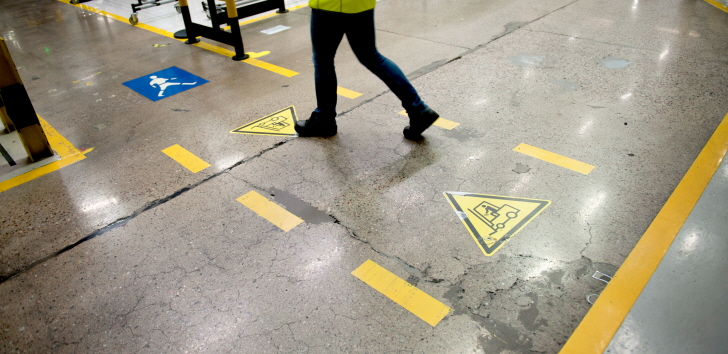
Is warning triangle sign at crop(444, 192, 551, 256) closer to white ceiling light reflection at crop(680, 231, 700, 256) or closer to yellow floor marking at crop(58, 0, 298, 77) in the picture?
white ceiling light reflection at crop(680, 231, 700, 256)

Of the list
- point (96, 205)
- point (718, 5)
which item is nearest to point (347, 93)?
point (96, 205)

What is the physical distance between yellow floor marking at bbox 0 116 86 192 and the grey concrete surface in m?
4.06

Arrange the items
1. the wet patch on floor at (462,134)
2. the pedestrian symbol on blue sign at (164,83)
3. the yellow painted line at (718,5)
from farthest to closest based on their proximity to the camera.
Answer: the yellow painted line at (718,5) < the pedestrian symbol on blue sign at (164,83) < the wet patch on floor at (462,134)

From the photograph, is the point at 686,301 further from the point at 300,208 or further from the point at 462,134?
the point at 300,208

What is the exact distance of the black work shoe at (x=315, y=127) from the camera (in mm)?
3867

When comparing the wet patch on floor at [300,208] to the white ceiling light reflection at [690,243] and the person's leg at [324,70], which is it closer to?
the person's leg at [324,70]

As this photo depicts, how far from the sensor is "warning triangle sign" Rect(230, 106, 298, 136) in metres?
4.05

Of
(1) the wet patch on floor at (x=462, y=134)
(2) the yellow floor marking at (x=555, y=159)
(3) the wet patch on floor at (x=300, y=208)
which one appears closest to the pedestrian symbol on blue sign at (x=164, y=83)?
(3) the wet patch on floor at (x=300, y=208)

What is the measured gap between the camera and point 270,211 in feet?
10.0

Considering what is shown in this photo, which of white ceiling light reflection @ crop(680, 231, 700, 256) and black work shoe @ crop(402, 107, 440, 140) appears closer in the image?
white ceiling light reflection @ crop(680, 231, 700, 256)

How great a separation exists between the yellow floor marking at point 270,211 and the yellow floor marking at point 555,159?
1.88 m

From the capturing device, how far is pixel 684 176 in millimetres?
3199

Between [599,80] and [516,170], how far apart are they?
7.14 feet

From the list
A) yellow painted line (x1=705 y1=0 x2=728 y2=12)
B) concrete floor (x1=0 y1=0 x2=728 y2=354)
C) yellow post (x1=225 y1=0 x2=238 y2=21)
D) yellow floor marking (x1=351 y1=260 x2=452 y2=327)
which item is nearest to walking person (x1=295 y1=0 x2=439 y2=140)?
concrete floor (x1=0 y1=0 x2=728 y2=354)
